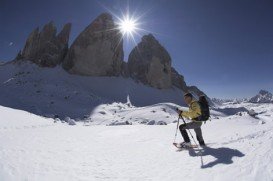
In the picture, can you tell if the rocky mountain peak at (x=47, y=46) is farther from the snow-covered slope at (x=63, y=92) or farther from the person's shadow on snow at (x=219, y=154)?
the person's shadow on snow at (x=219, y=154)

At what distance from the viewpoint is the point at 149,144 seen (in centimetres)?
1191

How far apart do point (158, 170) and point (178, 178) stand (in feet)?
3.42

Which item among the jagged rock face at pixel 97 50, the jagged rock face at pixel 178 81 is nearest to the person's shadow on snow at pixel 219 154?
the jagged rock face at pixel 97 50

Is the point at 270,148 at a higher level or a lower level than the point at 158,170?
higher

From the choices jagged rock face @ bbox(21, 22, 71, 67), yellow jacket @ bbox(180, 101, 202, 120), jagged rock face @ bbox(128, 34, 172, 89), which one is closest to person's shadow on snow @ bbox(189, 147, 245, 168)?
yellow jacket @ bbox(180, 101, 202, 120)

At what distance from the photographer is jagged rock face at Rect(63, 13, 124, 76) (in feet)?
213

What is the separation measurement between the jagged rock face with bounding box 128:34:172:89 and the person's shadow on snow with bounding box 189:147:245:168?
6909cm

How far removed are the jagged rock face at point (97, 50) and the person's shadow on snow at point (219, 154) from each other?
5751 cm

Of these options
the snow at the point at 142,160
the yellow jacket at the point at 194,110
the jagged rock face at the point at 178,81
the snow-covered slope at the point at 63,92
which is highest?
the jagged rock face at the point at 178,81

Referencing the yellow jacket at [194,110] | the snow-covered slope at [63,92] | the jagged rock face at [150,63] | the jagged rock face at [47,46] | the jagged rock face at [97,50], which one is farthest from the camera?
the jagged rock face at [150,63]

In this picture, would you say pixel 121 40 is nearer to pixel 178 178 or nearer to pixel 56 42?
pixel 56 42

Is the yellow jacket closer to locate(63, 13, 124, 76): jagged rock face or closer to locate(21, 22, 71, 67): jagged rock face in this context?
Answer: locate(63, 13, 124, 76): jagged rock face

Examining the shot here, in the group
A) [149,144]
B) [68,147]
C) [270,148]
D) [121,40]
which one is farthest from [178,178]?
[121,40]

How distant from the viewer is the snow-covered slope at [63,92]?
42094 mm
